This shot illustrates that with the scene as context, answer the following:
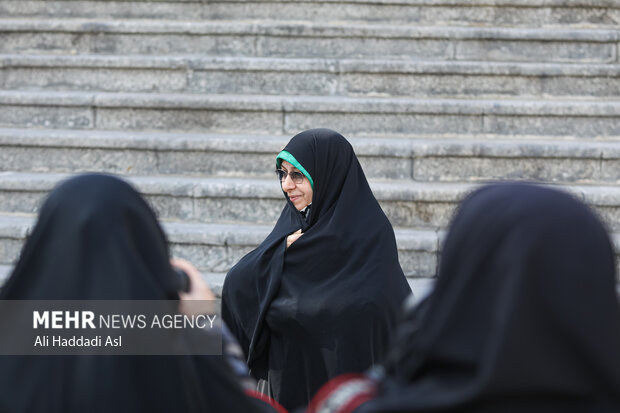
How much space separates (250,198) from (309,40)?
6.97 ft

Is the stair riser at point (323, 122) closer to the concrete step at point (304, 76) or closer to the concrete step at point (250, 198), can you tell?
the concrete step at point (304, 76)

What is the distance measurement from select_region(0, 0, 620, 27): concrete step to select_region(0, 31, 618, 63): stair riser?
0.41 m

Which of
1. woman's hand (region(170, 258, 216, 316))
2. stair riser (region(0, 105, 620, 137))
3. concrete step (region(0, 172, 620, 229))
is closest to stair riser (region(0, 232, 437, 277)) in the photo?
concrete step (region(0, 172, 620, 229))

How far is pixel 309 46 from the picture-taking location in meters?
7.17

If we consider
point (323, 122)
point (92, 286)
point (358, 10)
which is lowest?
point (92, 286)

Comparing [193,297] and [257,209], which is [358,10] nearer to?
[257,209]

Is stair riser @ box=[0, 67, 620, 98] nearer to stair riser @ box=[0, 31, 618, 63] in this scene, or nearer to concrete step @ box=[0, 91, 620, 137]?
concrete step @ box=[0, 91, 620, 137]

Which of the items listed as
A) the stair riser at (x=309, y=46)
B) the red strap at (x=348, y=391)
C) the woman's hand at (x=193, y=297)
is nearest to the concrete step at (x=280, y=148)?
the stair riser at (x=309, y=46)

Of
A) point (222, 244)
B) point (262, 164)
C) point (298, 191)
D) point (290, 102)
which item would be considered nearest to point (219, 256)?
point (222, 244)

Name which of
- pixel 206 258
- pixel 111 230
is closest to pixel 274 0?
pixel 206 258

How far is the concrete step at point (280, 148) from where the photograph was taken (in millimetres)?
5941

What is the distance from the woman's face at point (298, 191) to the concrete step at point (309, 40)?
137 inches

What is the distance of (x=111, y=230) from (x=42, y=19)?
651cm

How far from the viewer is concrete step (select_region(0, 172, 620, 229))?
5.63m
